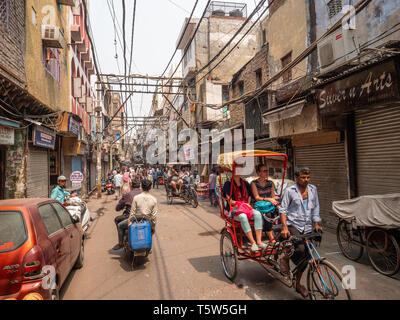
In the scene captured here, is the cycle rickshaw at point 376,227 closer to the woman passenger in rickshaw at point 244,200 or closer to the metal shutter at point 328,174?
the woman passenger in rickshaw at point 244,200

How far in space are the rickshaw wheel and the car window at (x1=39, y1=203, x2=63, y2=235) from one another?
9.13 feet

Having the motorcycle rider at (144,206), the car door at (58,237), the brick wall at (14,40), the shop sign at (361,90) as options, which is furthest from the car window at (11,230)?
the shop sign at (361,90)

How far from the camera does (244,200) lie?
5.00m

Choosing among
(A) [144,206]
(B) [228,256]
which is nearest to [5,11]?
(A) [144,206]

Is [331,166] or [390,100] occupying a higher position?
[390,100]

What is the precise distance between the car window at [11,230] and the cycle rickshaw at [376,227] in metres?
5.52

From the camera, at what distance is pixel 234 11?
2583cm

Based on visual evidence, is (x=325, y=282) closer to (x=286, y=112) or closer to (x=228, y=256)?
(x=228, y=256)

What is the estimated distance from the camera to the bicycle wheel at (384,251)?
4.67 meters

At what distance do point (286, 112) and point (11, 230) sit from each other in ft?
28.0

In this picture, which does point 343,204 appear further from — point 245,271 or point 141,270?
point 141,270

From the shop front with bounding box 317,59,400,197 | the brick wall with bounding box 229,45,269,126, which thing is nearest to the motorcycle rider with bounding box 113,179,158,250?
the shop front with bounding box 317,59,400,197

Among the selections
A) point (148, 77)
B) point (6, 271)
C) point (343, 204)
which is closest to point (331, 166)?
point (343, 204)
